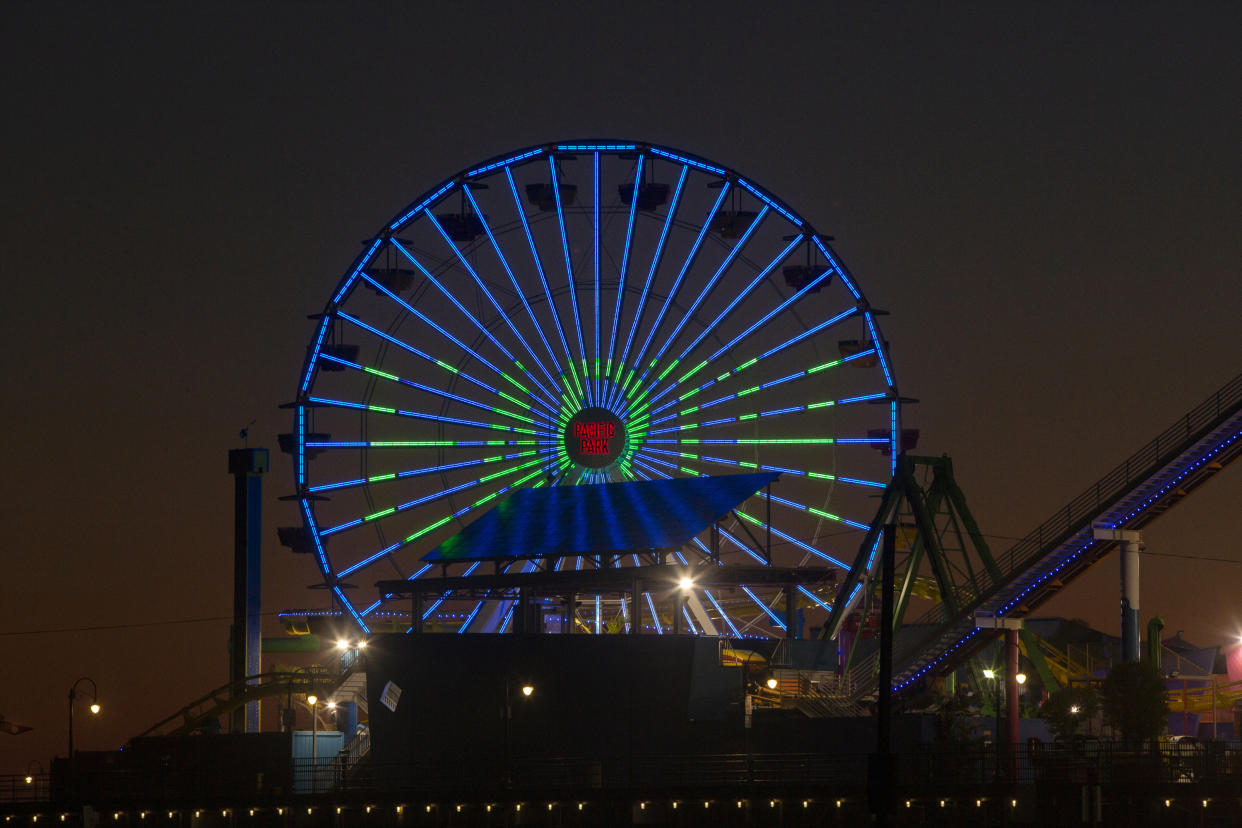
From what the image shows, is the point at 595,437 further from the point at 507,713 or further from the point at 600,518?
the point at 507,713

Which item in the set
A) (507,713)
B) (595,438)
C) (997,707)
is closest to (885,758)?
(507,713)

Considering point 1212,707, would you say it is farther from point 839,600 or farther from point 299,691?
point 299,691

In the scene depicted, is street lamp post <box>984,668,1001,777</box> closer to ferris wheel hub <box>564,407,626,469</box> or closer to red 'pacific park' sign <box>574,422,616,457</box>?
ferris wheel hub <box>564,407,626,469</box>

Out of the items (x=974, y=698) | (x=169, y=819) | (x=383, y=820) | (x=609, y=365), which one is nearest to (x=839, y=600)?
(x=974, y=698)

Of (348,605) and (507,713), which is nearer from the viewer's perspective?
(507,713)

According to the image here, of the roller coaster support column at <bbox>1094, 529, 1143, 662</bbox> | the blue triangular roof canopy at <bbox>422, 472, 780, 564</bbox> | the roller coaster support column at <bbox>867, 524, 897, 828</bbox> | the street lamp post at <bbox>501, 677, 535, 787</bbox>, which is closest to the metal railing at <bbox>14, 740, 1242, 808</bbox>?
the street lamp post at <bbox>501, 677, 535, 787</bbox>

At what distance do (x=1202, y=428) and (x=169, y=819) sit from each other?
2782 cm

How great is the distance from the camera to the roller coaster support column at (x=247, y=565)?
66750 millimetres

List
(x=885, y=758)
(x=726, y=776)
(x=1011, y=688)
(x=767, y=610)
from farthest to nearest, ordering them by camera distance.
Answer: (x=767, y=610), (x=1011, y=688), (x=726, y=776), (x=885, y=758)

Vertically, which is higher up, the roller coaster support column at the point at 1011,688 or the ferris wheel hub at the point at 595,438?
the ferris wheel hub at the point at 595,438

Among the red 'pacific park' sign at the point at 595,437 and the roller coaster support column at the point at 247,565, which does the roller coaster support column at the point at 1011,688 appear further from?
the roller coaster support column at the point at 247,565

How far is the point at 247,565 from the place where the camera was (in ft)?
222

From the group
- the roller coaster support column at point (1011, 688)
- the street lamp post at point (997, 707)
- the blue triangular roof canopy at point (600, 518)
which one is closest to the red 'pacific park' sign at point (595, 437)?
the blue triangular roof canopy at point (600, 518)

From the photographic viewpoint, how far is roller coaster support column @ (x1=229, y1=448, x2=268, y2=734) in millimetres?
66750
